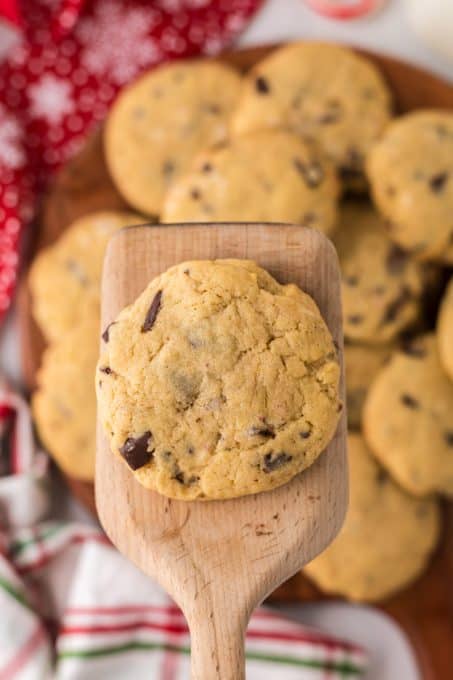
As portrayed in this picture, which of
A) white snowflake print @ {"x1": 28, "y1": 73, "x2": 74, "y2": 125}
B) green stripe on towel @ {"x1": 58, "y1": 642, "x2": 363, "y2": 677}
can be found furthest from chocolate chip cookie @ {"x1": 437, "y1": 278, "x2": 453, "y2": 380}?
white snowflake print @ {"x1": 28, "y1": 73, "x2": 74, "y2": 125}

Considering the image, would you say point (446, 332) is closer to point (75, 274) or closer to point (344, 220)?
point (344, 220)

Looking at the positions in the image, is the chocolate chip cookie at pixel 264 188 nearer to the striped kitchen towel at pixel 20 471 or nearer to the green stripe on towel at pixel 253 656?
the striped kitchen towel at pixel 20 471

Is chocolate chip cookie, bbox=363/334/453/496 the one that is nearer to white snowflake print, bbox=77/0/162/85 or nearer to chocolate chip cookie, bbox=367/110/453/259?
chocolate chip cookie, bbox=367/110/453/259

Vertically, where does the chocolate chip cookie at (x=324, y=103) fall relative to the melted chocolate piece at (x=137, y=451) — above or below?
above

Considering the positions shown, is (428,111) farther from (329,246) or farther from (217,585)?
(217,585)

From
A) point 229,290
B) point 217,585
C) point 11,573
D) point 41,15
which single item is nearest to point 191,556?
point 217,585

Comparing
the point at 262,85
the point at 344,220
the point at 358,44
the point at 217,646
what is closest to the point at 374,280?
the point at 344,220

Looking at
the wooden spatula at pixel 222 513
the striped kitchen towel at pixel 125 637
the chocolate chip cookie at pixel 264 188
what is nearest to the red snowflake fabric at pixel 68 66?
the chocolate chip cookie at pixel 264 188
